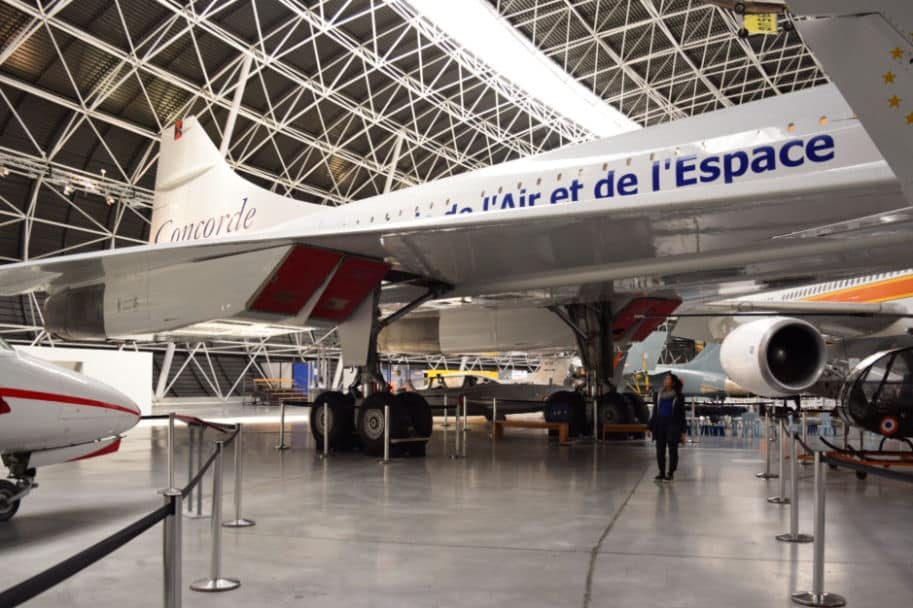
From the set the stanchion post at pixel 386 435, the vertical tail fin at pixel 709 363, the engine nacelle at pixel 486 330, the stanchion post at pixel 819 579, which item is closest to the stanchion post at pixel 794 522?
the stanchion post at pixel 819 579

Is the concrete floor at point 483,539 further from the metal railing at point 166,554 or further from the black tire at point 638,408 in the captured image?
the black tire at point 638,408

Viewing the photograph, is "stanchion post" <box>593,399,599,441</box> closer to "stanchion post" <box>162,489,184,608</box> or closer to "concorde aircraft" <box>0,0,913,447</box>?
"concorde aircraft" <box>0,0,913,447</box>

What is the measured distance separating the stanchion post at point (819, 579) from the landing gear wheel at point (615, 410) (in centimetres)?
787

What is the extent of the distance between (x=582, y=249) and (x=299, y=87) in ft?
49.3

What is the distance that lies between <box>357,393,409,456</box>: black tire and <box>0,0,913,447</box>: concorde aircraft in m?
0.03

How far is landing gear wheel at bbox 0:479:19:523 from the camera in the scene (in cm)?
468

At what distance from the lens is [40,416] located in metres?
4.67

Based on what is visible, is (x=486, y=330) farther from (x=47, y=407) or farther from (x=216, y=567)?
(x=216, y=567)

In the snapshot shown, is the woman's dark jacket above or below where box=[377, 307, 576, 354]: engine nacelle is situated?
below

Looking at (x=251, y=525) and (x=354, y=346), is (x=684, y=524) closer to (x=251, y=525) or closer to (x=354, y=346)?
(x=251, y=525)

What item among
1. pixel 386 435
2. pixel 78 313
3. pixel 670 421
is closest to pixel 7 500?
pixel 386 435

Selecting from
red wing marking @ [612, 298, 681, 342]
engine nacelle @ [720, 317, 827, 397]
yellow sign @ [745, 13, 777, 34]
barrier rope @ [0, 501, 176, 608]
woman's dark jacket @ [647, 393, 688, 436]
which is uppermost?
yellow sign @ [745, 13, 777, 34]

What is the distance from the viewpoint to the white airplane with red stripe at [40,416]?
459 centimetres

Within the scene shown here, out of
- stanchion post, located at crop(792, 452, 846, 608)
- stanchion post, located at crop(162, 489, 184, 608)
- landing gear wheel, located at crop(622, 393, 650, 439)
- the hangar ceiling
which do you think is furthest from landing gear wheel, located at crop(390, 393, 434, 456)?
the hangar ceiling
